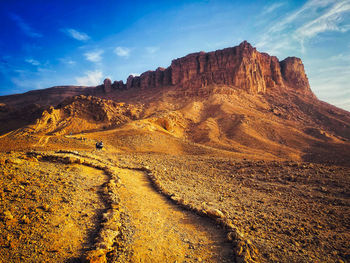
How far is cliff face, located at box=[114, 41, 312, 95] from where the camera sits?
5631 centimetres

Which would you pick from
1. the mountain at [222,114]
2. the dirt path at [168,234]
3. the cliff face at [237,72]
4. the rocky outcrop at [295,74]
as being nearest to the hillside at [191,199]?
the dirt path at [168,234]

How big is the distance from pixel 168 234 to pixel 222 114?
37.0 metres

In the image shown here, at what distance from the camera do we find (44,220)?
430 cm

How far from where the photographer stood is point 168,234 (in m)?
4.86

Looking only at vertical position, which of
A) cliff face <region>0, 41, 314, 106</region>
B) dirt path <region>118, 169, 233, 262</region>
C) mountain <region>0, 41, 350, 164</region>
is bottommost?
dirt path <region>118, 169, 233, 262</region>

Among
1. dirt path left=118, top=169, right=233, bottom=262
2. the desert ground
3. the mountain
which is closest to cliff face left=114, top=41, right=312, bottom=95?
the mountain

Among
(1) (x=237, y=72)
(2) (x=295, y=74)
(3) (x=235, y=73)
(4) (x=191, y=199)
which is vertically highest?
(2) (x=295, y=74)

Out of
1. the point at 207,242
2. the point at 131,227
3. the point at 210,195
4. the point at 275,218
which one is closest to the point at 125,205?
Answer: the point at 131,227

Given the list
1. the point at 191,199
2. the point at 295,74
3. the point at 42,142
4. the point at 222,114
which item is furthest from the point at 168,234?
the point at 295,74

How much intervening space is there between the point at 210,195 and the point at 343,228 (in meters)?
4.59

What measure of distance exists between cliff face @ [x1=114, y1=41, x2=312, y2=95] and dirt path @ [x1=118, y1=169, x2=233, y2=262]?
5561 cm

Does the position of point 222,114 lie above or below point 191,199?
above

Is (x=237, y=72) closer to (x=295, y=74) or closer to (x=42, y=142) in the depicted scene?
(x=295, y=74)

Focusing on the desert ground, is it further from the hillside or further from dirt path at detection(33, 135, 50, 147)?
dirt path at detection(33, 135, 50, 147)
